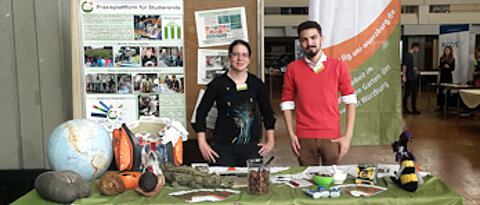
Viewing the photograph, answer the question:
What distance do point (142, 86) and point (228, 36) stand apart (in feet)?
2.51

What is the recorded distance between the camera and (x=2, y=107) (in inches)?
143

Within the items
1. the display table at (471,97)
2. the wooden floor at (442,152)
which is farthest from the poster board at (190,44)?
the display table at (471,97)

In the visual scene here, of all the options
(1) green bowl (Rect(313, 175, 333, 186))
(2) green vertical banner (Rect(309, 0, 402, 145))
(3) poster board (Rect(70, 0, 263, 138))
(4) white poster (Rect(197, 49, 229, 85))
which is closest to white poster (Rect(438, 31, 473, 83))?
(2) green vertical banner (Rect(309, 0, 402, 145))

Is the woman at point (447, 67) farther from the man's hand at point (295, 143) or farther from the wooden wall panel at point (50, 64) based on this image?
the wooden wall panel at point (50, 64)

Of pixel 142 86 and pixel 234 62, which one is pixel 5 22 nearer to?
pixel 142 86

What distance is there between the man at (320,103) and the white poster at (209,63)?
0.74m

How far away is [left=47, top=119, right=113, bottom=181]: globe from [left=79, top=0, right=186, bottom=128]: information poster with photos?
1058 millimetres

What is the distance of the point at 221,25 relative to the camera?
116 inches

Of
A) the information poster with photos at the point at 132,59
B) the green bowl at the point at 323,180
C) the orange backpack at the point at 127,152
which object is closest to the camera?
the green bowl at the point at 323,180


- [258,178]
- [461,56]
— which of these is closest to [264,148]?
[258,178]

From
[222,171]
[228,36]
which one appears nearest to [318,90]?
[222,171]

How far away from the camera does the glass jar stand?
163 centimetres

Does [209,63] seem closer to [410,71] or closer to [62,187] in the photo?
[62,187]

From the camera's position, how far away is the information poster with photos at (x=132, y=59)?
2.93m
